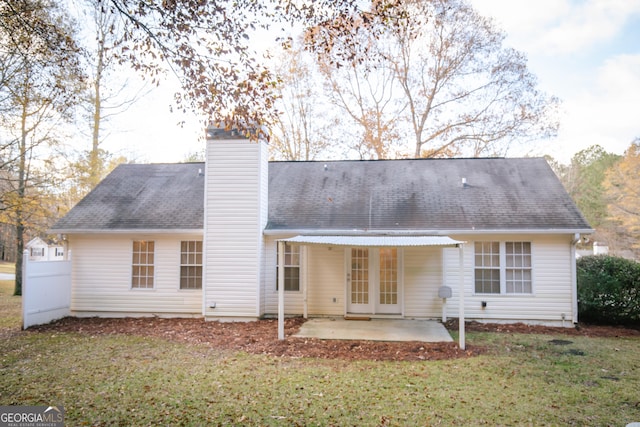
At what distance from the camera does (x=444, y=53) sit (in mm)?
21672

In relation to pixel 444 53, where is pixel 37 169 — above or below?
below

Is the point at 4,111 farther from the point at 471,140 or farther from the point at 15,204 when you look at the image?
the point at 471,140

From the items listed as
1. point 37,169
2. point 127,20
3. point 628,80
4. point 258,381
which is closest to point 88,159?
point 37,169

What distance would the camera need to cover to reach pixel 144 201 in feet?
44.9

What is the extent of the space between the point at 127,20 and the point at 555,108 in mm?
21032

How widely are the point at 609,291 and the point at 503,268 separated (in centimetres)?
272

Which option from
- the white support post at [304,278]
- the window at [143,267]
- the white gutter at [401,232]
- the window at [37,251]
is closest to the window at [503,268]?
the white gutter at [401,232]

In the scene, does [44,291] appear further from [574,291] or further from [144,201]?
[574,291]

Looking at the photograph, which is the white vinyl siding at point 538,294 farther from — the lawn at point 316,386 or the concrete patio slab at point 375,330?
the lawn at point 316,386

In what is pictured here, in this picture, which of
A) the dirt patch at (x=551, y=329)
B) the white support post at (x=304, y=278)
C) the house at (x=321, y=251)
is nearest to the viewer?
the dirt patch at (x=551, y=329)

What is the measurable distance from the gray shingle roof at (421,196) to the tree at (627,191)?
56.8 ft

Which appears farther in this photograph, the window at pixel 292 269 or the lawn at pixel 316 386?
the window at pixel 292 269

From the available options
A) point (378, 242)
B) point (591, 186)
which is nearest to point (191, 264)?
point (378, 242)

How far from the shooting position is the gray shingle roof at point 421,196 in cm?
1178
